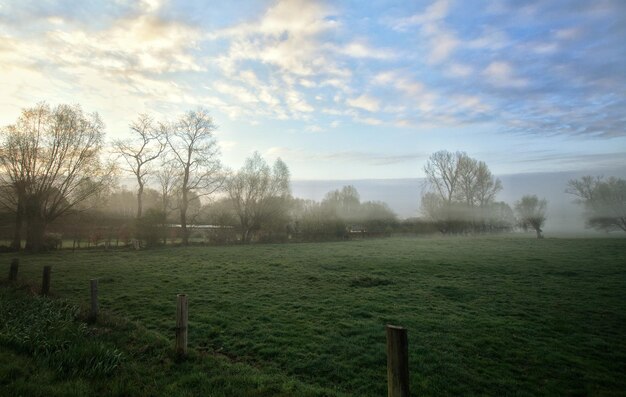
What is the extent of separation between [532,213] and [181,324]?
77.7 m

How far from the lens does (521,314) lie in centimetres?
1033

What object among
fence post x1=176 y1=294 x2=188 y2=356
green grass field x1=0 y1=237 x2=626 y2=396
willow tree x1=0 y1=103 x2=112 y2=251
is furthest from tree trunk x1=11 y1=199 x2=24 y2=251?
fence post x1=176 y1=294 x2=188 y2=356

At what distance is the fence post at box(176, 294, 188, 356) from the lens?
21.9 feet

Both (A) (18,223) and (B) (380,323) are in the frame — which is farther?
(A) (18,223)

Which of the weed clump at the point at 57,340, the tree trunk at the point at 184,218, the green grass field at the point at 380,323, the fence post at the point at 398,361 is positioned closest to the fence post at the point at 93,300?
the weed clump at the point at 57,340

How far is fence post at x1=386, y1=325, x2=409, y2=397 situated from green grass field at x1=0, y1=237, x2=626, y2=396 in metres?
1.81

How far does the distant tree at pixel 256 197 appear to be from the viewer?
48.0 metres

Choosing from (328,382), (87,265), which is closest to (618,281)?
(328,382)

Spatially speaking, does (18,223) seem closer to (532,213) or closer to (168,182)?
(168,182)

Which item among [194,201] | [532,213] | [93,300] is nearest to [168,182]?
[194,201]

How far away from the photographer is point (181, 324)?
674cm

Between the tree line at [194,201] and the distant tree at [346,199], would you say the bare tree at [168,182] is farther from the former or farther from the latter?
the distant tree at [346,199]

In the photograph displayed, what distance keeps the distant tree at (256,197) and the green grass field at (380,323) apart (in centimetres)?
2963

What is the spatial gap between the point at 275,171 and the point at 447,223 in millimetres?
38969
